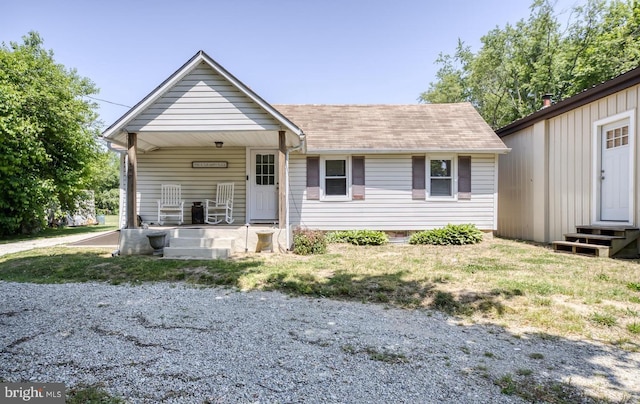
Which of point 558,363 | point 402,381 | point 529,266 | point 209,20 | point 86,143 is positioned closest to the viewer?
point 402,381

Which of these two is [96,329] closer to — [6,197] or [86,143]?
[6,197]

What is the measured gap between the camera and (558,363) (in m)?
2.67

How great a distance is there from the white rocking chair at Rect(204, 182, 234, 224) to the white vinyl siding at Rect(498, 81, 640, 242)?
29.4 feet

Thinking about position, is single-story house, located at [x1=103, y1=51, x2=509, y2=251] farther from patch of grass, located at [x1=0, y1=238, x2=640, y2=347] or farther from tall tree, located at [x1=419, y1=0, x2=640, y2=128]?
tall tree, located at [x1=419, y1=0, x2=640, y2=128]

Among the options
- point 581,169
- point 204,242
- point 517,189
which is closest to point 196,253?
point 204,242

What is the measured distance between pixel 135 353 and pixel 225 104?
574 cm

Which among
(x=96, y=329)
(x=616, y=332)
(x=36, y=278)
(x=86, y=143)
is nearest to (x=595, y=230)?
(x=616, y=332)

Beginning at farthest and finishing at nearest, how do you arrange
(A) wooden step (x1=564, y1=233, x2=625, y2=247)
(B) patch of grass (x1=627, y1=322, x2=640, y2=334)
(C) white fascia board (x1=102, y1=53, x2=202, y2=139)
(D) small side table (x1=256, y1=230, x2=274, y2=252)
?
(D) small side table (x1=256, y1=230, x2=274, y2=252) → (C) white fascia board (x1=102, y1=53, x2=202, y2=139) → (A) wooden step (x1=564, y1=233, x2=625, y2=247) → (B) patch of grass (x1=627, y1=322, x2=640, y2=334)

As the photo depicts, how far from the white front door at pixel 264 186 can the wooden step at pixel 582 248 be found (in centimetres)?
742

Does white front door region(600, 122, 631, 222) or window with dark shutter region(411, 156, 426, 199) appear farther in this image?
window with dark shutter region(411, 156, 426, 199)

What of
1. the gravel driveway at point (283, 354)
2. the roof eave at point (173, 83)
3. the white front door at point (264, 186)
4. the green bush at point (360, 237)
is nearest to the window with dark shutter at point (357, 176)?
the green bush at point (360, 237)

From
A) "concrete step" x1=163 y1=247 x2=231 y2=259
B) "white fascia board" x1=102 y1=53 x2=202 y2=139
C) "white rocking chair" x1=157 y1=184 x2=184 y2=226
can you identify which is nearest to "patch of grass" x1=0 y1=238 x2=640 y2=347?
"concrete step" x1=163 y1=247 x2=231 y2=259

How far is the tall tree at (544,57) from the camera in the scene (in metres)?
15.6

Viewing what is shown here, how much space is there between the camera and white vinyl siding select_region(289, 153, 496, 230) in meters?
9.76
